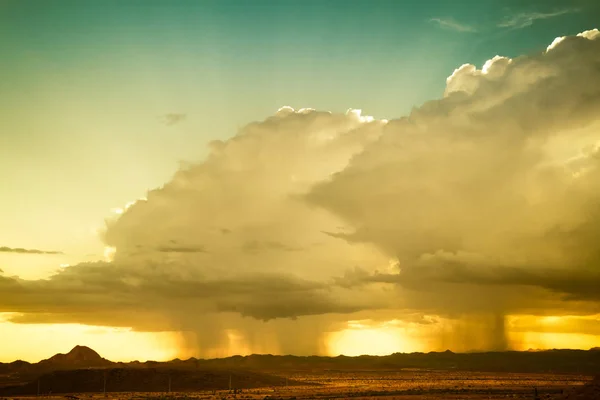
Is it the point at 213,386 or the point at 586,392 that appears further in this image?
the point at 213,386

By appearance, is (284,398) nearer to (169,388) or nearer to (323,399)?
(323,399)

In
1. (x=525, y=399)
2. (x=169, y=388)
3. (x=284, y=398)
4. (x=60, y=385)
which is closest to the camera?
(x=525, y=399)

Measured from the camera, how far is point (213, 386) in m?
196

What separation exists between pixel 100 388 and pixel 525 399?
132 meters

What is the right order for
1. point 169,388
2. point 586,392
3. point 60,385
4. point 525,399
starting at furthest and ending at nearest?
point 60,385, point 169,388, point 525,399, point 586,392

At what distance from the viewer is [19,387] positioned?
195m

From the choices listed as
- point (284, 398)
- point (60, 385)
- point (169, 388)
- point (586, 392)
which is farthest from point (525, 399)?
point (60, 385)

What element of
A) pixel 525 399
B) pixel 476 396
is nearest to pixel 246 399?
pixel 476 396

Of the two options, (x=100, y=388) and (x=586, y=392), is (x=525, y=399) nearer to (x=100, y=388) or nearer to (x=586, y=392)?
(x=586, y=392)

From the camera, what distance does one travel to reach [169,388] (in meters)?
180

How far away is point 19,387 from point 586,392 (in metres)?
177

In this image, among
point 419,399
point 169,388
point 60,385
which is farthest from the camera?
point 60,385

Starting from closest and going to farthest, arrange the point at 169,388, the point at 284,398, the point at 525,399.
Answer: the point at 525,399
the point at 284,398
the point at 169,388

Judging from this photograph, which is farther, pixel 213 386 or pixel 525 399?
pixel 213 386
